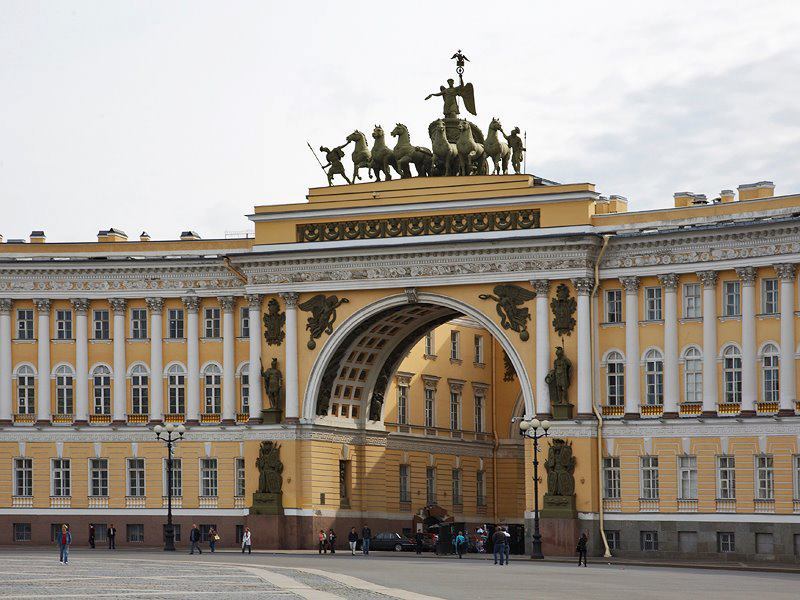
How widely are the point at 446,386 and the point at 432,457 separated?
14.9 feet

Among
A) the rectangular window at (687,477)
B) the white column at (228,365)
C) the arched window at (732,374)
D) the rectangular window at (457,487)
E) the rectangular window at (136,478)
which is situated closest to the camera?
the arched window at (732,374)

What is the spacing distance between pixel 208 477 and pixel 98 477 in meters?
5.08

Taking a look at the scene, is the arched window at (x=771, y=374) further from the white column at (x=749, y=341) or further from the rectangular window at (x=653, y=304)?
the rectangular window at (x=653, y=304)

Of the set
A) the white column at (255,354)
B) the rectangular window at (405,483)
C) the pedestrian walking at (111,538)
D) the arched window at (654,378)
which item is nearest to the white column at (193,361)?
the white column at (255,354)

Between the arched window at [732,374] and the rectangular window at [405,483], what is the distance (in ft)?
68.9

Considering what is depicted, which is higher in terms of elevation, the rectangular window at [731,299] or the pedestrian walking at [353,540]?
the rectangular window at [731,299]

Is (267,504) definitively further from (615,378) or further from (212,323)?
(615,378)

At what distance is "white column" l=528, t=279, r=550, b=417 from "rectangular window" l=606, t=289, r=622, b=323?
7.96 feet

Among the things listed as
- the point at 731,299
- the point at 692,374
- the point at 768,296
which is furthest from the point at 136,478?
the point at 768,296

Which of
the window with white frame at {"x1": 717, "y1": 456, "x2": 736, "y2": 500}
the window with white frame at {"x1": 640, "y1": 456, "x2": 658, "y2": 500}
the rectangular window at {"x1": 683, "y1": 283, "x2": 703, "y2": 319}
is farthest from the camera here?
the window with white frame at {"x1": 640, "y1": 456, "x2": 658, "y2": 500}

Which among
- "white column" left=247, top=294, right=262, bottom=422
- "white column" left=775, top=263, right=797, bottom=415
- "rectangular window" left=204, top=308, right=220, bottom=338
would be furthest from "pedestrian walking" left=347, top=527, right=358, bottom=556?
"white column" left=775, top=263, right=797, bottom=415

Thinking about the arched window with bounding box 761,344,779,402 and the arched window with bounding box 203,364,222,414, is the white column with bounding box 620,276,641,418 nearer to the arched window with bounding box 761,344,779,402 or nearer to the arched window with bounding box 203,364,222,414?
the arched window with bounding box 761,344,779,402

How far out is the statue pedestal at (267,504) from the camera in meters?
79.4

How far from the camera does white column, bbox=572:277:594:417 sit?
74.9m
